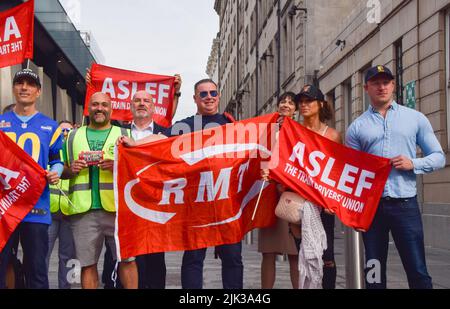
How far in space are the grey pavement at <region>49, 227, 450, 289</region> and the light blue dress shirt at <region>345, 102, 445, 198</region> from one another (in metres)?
2.71

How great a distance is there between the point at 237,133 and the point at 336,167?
954mm

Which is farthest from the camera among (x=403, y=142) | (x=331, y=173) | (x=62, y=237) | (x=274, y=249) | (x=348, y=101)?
(x=348, y=101)

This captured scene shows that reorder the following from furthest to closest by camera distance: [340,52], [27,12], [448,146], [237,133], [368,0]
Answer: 1. [340,52]
2. [368,0]
3. [448,146]
4. [27,12]
5. [237,133]

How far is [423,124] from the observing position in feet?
17.7

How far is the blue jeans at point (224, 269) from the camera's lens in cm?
593

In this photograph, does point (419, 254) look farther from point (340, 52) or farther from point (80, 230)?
point (340, 52)

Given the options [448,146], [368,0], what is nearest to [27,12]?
[448,146]

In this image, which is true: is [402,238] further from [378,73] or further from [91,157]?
[91,157]

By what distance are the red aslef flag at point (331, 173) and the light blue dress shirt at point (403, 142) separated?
10cm

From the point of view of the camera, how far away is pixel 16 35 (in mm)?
9578

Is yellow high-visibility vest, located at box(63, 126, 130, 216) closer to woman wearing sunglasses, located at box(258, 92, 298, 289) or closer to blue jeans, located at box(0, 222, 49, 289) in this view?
blue jeans, located at box(0, 222, 49, 289)

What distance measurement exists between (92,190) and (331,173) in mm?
2027

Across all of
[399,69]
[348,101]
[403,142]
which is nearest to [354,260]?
[403,142]

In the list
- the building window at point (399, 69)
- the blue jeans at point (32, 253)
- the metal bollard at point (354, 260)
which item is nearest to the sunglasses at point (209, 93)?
the metal bollard at point (354, 260)
